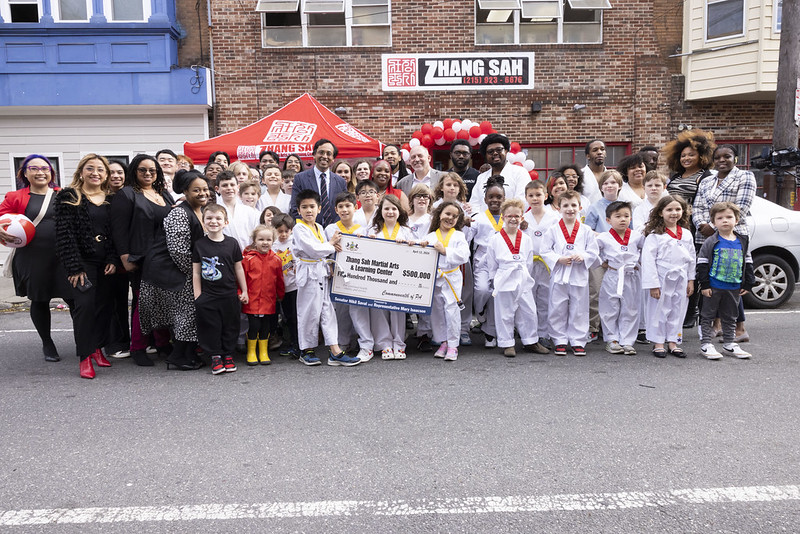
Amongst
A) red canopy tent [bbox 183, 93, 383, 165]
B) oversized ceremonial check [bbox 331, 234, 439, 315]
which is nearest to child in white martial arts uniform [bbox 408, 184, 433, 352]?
oversized ceremonial check [bbox 331, 234, 439, 315]

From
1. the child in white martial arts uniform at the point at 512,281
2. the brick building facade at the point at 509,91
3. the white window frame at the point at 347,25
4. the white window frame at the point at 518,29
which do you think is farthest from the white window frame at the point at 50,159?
the child in white martial arts uniform at the point at 512,281

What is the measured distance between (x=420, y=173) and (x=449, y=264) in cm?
198

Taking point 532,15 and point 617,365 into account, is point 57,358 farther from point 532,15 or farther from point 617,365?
point 532,15

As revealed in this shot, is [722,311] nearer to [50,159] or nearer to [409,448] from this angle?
[409,448]

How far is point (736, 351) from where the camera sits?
5738 mm

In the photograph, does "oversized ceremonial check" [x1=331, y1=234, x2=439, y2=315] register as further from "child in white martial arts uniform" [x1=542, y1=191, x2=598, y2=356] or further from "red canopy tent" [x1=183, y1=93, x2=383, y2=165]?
"red canopy tent" [x1=183, y1=93, x2=383, y2=165]

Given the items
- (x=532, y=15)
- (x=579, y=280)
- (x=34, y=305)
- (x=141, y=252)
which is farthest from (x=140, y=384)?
(x=532, y=15)

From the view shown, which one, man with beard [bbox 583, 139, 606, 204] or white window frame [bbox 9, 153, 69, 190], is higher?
white window frame [bbox 9, 153, 69, 190]

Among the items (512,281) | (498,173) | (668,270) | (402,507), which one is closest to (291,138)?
(498,173)

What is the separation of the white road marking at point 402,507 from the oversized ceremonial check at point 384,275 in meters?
2.88

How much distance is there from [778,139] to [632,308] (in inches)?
226

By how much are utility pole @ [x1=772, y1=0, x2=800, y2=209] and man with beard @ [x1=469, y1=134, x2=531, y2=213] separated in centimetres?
496

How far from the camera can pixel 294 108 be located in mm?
11406

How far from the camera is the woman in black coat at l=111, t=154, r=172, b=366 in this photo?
18.0 ft
